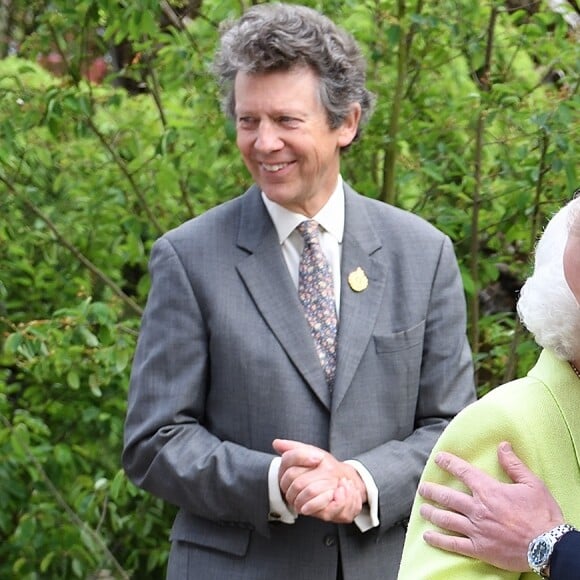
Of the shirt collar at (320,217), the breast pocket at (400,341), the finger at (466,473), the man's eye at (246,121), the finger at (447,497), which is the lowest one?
the finger at (447,497)

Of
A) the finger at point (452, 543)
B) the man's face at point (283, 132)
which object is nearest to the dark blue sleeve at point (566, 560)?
the finger at point (452, 543)

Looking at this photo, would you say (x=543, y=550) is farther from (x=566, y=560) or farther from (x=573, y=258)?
(x=573, y=258)

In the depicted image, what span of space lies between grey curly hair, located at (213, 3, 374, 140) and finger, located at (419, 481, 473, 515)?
44.5 inches

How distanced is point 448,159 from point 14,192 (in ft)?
4.68

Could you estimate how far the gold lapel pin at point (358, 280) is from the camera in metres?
2.95

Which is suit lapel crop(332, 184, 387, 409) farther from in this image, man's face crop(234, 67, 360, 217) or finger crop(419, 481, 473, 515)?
finger crop(419, 481, 473, 515)

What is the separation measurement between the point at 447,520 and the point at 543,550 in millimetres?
160

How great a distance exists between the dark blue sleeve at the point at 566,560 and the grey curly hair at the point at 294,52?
4.30ft

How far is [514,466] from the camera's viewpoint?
206 centimetres

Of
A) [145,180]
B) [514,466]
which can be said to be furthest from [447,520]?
[145,180]

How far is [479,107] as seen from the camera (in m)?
4.05

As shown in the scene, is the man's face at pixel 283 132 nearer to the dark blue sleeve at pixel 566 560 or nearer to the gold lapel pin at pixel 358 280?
the gold lapel pin at pixel 358 280

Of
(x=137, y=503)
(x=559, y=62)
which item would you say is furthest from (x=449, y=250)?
(x=137, y=503)

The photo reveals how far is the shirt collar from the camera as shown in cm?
301
